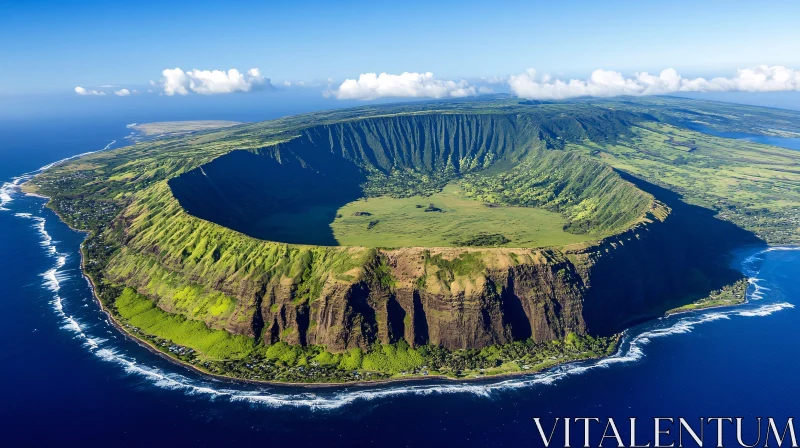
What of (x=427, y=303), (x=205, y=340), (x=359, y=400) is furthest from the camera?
(x=205, y=340)

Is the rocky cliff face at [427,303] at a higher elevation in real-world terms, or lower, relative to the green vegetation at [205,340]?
higher

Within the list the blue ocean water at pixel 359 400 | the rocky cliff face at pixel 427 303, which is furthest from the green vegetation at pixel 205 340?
the blue ocean water at pixel 359 400

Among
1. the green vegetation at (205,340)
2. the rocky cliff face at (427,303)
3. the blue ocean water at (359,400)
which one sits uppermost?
the rocky cliff face at (427,303)

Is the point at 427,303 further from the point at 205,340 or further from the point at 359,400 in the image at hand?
the point at 205,340

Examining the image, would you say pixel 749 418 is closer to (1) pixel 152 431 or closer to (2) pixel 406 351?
(2) pixel 406 351

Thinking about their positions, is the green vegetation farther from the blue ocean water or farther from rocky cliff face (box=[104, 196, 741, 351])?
the blue ocean water

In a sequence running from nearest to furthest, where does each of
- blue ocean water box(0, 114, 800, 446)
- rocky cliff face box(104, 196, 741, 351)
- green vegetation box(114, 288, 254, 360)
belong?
blue ocean water box(0, 114, 800, 446) → green vegetation box(114, 288, 254, 360) → rocky cliff face box(104, 196, 741, 351)


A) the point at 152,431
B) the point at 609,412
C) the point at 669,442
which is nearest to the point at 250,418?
the point at 152,431

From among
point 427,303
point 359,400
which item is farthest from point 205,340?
point 427,303

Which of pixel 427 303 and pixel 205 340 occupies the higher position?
pixel 427 303

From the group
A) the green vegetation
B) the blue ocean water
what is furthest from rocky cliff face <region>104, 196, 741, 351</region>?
the blue ocean water

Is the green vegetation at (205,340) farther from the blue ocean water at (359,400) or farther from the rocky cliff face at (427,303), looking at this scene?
the blue ocean water at (359,400)
